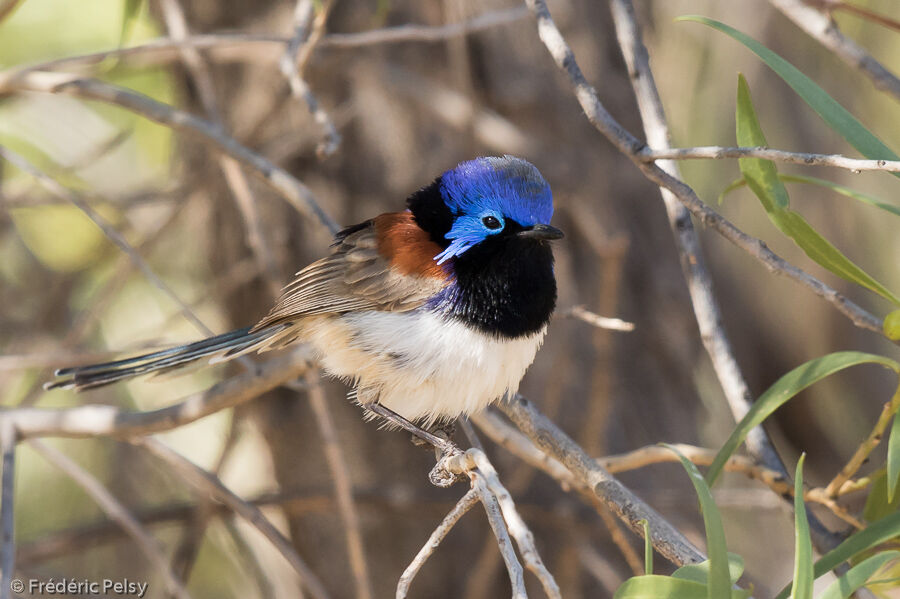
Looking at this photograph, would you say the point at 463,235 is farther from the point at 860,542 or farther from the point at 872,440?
the point at 860,542

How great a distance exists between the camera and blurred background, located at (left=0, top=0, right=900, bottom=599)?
375 centimetres

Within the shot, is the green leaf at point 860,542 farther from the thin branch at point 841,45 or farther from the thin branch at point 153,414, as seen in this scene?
the thin branch at point 153,414

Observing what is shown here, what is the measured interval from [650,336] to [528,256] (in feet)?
5.45

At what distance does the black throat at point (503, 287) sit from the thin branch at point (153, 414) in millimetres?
524

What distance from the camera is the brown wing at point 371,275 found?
264cm

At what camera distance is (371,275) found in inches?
109

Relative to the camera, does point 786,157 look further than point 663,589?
Yes

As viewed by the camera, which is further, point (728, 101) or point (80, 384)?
point (728, 101)

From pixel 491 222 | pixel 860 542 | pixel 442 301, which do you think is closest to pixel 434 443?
pixel 442 301

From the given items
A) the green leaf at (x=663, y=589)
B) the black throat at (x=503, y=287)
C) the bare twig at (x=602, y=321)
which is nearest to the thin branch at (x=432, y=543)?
the green leaf at (x=663, y=589)

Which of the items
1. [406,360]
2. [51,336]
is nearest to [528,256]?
[406,360]

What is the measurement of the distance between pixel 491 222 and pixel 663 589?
1.29m

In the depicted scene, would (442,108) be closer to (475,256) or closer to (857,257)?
(475,256)

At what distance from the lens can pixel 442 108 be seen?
147 inches
